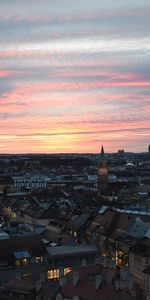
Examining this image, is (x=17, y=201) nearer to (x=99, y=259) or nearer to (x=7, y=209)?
(x=7, y=209)

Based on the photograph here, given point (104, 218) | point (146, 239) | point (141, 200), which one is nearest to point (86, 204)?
point (141, 200)

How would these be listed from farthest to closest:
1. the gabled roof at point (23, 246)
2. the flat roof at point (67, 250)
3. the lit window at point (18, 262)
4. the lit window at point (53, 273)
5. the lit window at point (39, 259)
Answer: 1. the flat roof at point (67, 250)
2. the lit window at point (39, 259)
3. the lit window at point (53, 273)
4. the gabled roof at point (23, 246)
5. the lit window at point (18, 262)

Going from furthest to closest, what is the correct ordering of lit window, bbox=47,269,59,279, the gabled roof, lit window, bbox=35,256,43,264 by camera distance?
1. lit window, bbox=35,256,43,264
2. lit window, bbox=47,269,59,279
3. the gabled roof

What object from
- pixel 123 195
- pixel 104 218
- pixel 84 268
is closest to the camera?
pixel 84 268

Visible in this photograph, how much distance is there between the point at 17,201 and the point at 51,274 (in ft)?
272

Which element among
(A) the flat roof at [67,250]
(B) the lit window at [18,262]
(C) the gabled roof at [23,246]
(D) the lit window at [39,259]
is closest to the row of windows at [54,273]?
(D) the lit window at [39,259]

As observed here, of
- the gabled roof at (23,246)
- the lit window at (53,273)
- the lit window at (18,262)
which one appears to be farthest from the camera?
the lit window at (53,273)

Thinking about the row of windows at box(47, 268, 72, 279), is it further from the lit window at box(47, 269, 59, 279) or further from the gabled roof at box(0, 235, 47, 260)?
the gabled roof at box(0, 235, 47, 260)

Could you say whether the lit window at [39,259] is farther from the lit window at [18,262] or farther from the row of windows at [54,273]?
the lit window at [18,262]

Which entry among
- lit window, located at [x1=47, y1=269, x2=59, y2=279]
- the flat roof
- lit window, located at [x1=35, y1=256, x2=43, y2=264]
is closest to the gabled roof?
lit window, located at [x1=35, y1=256, x2=43, y2=264]

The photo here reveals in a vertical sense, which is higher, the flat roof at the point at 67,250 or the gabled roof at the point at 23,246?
the gabled roof at the point at 23,246

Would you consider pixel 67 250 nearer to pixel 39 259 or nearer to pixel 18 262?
pixel 39 259

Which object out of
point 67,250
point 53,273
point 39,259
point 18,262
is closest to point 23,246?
point 39,259

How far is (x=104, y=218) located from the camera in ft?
275
